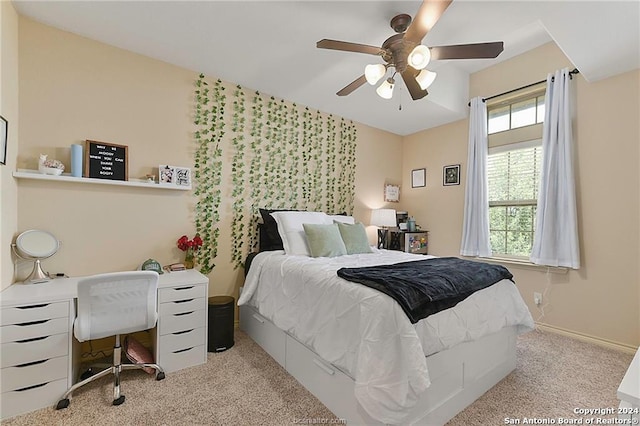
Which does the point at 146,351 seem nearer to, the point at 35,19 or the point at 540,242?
the point at 35,19

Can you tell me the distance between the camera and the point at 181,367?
2.29m

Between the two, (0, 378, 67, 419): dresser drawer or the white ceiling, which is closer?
(0, 378, 67, 419): dresser drawer

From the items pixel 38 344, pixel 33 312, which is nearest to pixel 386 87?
pixel 33 312

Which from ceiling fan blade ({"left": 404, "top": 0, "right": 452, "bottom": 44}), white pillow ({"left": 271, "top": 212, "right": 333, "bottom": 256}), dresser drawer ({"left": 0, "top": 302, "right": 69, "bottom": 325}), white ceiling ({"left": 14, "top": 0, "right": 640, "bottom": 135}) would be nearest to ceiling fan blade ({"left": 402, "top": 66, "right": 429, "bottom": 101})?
ceiling fan blade ({"left": 404, "top": 0, "right": 452, "bottom": 44})

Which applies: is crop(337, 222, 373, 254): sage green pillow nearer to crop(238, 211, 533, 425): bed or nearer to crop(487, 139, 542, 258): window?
crop(238, 211, 533, 425): bed

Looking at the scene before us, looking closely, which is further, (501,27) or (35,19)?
(501,27)

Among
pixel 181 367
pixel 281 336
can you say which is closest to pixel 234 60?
pixel 281 336

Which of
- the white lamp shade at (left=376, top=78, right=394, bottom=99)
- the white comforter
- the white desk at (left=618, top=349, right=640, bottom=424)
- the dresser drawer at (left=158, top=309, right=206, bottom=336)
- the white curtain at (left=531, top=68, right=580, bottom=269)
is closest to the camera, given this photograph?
the white desk at (left=618, top=349, right=640, bottom=424)

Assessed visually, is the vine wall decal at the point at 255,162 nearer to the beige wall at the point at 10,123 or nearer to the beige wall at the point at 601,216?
the beige wall at the point at 10,123

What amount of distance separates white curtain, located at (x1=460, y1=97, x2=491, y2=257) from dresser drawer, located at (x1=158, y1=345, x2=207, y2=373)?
10.9ft

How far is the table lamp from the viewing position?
4125mm

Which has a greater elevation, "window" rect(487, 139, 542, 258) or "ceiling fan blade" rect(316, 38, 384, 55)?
"ceiling fan blade" rect(316, 38, 384, 55)

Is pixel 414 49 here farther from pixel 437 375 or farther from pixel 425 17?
pixel 437 375

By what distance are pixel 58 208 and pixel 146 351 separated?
136 cm
